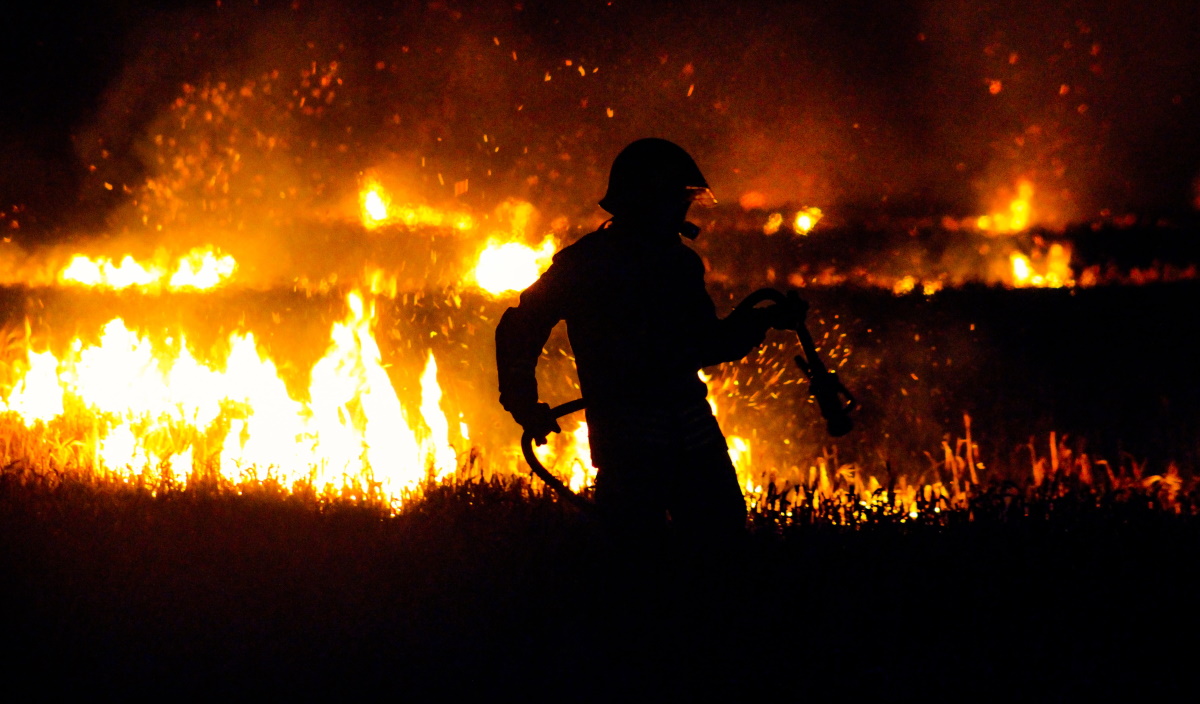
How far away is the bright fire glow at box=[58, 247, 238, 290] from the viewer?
11547 mm

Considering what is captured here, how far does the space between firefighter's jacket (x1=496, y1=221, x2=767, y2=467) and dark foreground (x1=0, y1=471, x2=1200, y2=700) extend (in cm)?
73

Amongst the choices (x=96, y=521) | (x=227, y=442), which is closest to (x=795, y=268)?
(x=227, y=442)

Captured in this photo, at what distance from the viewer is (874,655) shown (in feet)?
11.8

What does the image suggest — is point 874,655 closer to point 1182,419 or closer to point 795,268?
point 1182,419

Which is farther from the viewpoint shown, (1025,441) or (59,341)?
(59,341)

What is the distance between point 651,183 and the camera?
384 cm

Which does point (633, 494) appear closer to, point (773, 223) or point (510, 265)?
point (510, 265)

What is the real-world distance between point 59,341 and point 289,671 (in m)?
9.87

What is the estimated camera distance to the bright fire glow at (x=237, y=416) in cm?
640

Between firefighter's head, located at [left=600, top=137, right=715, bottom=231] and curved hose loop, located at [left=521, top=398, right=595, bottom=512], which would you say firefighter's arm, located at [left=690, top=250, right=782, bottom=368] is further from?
curved hose loop, located at [left=521, top=398, right=595, bottom=512]

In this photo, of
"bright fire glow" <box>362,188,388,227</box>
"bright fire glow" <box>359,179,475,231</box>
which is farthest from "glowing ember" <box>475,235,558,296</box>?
"bright fire glow" <box>362,188,388,227</box>

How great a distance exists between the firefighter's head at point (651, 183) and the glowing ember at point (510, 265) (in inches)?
217

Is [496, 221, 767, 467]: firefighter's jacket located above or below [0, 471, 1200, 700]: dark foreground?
above

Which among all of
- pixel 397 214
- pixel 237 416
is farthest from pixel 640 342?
pixel 397 214
